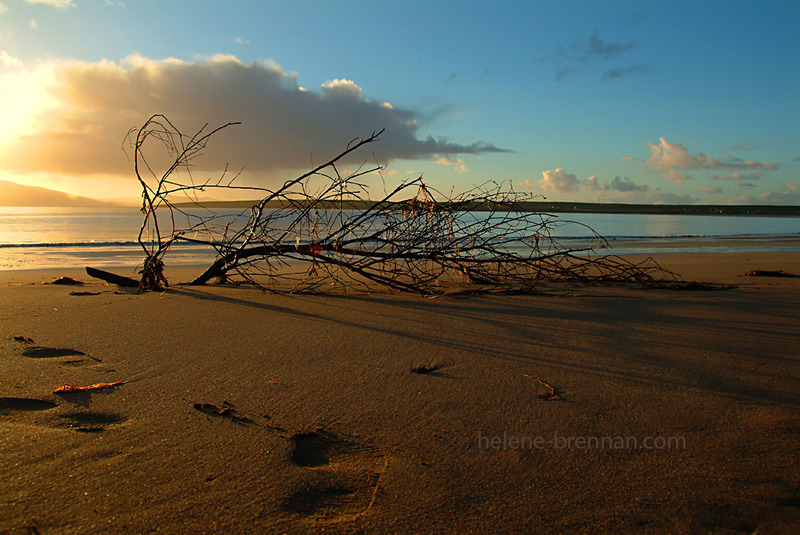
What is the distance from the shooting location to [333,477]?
1257 millimetres

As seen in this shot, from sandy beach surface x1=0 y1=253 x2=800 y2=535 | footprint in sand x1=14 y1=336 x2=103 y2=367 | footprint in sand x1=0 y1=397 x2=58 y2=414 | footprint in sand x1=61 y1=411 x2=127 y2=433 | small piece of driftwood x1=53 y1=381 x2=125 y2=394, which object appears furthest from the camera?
footprint in sand x1=14 y1=336 x2=103 y2=367

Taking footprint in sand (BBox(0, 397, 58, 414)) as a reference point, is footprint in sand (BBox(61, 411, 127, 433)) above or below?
below

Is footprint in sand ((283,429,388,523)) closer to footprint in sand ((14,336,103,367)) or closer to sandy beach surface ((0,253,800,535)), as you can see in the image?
sandy beach surface ((0,253,800,535))

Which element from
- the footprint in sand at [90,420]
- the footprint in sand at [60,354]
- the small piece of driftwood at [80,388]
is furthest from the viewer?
the footprint in sand at [60,354]

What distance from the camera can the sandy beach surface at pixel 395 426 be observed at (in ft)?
3.65

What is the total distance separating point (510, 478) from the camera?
4.11ft

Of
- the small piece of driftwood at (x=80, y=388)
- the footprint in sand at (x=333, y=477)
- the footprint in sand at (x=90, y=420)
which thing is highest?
the small piece of driftwood at (x=80, y=388)

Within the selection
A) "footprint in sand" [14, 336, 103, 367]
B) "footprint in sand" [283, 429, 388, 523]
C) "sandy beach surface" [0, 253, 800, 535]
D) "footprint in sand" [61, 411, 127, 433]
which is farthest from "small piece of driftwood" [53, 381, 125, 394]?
"footprint in sand" [283, 429, 388, 523]

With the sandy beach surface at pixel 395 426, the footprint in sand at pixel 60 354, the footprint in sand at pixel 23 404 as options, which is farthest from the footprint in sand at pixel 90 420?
the footprint in sand at pixel 60 354

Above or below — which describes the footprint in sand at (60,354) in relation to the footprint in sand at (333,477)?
above

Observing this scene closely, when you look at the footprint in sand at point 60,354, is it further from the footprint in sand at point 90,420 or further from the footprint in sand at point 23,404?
the footprint in sand at point 90,420

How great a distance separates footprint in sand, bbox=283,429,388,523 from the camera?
1125 millimetres

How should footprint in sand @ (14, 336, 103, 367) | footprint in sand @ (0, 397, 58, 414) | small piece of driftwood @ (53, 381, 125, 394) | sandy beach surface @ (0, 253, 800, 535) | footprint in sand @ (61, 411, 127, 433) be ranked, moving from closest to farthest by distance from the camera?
sandy beach surface @ (0, 253, 800, 535), footprint in sand @ (61, 411, 127, 433), footprint in sand @ (0, 397, 58, 414), small piece of driftwood @ (53, 381, 125, 394), footprint in sand @ (14, 336, 103, 367)

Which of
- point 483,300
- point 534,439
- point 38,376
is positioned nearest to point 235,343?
point 38,376
